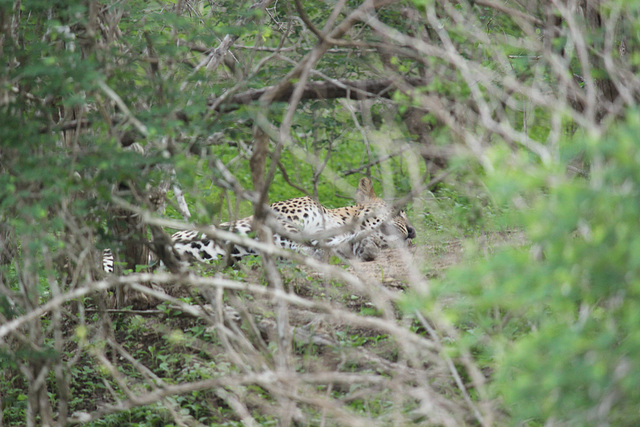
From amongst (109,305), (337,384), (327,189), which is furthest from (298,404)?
(327,189)

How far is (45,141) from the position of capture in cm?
386

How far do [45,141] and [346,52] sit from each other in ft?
9.51

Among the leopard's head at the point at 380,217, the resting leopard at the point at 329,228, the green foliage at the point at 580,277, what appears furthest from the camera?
the leopard's head at the point at 380,217

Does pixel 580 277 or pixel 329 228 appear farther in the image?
pixel 329 228

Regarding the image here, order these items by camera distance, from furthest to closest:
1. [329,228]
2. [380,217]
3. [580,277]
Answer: [380,217] → [329,228] → [580,277]

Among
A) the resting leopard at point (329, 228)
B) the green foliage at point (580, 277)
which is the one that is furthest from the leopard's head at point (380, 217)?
the green foliage at point (580, 277)

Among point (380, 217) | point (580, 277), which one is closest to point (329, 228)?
point (380, 217)

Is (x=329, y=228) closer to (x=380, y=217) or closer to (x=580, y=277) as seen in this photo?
(x=380, y=217)

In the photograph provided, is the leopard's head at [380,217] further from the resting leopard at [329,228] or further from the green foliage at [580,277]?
the green foliage at [580,277]

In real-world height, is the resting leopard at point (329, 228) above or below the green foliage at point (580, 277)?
below

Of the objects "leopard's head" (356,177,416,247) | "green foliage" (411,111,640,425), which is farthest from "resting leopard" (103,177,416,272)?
"green foliage" (411,111,640,425)

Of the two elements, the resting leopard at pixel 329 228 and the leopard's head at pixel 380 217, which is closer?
the resting leopard at pixel 329 228

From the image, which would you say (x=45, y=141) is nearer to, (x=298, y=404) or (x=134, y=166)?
(x=134, y=166)

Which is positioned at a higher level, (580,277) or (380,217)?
(580,277)
